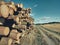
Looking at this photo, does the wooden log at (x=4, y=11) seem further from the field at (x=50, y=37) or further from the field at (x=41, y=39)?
the field at (x=50, y=37)

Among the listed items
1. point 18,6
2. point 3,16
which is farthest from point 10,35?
point 18,6

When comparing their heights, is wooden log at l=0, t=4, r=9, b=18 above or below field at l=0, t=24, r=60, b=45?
above

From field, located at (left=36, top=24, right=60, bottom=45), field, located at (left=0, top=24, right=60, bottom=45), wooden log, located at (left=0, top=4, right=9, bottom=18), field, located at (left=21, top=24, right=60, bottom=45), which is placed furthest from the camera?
field, located at (left=36, top=24, right=60, bottom=45)

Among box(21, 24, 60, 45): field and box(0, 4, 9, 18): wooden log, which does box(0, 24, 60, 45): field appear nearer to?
box(21, 24, 60, 45): field

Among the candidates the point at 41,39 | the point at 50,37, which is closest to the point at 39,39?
the point at 41,39

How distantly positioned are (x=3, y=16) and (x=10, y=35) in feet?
3.79

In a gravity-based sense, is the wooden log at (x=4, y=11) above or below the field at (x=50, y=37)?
above

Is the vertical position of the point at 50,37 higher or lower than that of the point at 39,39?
lower

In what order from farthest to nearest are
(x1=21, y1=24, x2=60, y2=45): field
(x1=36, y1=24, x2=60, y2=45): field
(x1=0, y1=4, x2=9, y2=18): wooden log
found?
(x1=36, y1=24, x2=60, y2=45): field < (x1=21, y1=24, x2=60, y2=45): field < (x1=0, y1=4, x2=9, y2=18): wooden log

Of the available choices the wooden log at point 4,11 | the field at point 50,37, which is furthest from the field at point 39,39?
the wooden log at point 4,11

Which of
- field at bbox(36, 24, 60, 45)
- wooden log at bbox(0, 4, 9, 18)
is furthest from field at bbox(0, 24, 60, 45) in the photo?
wooden log at bbox(0, 4, 9, 18)

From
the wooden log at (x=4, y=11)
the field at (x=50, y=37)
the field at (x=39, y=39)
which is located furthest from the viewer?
the field at (x=50, y=37)

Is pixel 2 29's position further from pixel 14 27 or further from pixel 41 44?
pixel 41 44

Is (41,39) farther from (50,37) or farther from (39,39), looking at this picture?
(50,37)
